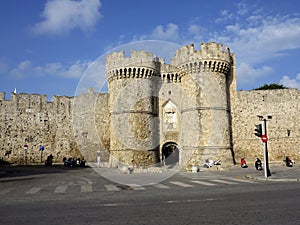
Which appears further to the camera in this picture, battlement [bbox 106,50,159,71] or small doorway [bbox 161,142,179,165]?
small doorway [bbox 161,142,179,165]

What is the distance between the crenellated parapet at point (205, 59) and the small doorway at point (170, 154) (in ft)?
19.1

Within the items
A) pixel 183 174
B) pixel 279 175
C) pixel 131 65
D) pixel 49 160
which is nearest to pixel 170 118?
pixel 131 65

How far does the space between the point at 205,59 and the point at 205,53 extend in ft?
1.37

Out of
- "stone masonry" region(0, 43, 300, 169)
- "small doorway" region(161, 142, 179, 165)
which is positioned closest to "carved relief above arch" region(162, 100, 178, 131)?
"stone masonry" region(0, 43, 300, 169)

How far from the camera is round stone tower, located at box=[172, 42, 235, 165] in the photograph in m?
21.4

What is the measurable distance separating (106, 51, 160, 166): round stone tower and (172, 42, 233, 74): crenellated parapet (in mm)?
2473

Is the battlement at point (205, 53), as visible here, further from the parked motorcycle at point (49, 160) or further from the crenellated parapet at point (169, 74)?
the parked motorcycle at point (49, 160)

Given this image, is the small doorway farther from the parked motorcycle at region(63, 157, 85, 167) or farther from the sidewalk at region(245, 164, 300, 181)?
the sidewalk at region(245, 164, 300, 181)

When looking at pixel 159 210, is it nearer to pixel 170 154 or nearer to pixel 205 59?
pixel 205 59

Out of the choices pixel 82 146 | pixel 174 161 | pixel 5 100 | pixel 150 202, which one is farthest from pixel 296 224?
pixel 5 100

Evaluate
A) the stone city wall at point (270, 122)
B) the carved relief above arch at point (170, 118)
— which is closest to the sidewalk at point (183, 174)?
the stone city wall at point (270, 122)

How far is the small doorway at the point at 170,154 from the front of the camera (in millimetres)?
24672

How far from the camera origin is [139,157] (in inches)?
877

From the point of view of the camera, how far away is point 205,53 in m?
21.8
